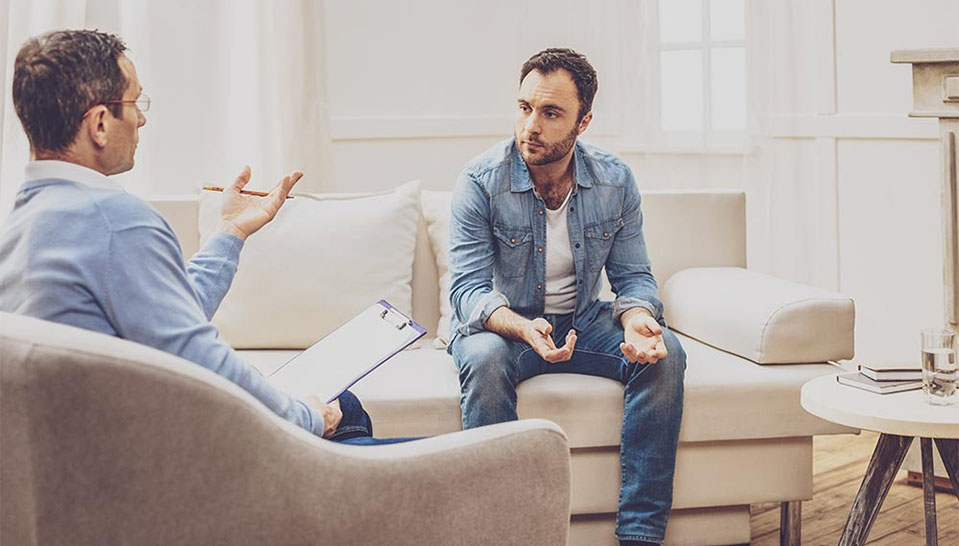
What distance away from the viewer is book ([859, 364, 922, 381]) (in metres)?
2.23

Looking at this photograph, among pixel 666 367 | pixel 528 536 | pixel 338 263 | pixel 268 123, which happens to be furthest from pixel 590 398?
pixel 268 123

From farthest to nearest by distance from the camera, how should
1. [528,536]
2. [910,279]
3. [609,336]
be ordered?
[910,279] → [609,336] → [528,536]

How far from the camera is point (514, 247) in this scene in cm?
260

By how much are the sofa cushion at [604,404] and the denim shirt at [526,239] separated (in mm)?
198

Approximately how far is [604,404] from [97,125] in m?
1.33

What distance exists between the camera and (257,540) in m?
1.21

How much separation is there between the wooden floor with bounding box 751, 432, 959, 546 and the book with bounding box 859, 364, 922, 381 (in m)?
0.55

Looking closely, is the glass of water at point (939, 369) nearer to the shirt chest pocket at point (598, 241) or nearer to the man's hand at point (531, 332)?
the man's hand at point (531, 332)

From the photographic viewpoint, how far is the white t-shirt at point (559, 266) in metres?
2.62

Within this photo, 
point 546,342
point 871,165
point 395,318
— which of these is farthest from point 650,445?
point 871,165

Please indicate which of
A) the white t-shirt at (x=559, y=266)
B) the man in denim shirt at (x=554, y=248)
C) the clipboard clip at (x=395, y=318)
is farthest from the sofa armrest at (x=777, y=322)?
the clipboard clip at (x=395, y=318)

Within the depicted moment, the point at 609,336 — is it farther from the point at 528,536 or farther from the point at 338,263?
the point at 528,536

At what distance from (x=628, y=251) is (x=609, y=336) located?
0.77 ft

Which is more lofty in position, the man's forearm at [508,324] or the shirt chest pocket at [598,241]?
the shirt chest pocket at [598,241]
